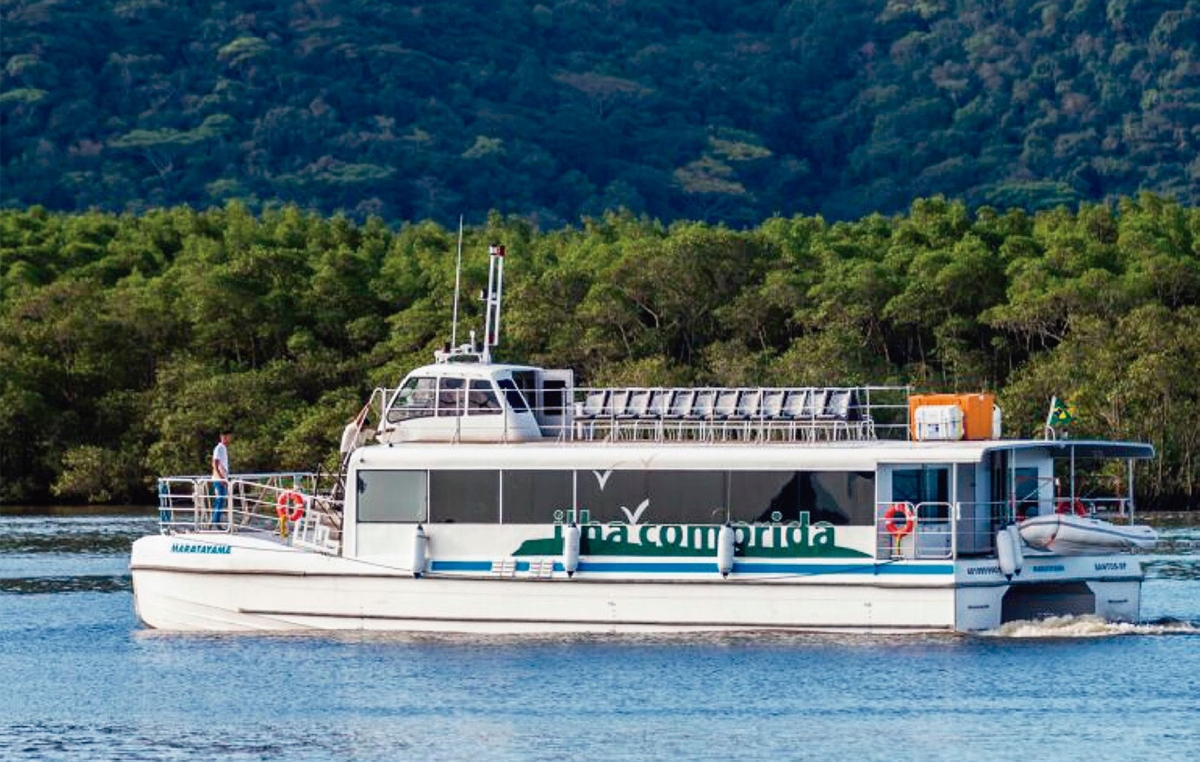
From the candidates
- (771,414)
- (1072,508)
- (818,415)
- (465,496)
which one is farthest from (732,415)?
(1072,508)

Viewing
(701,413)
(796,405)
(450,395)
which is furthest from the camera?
(450,395)

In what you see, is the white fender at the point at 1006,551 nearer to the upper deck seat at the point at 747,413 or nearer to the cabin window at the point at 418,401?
the upper deck seat at the point at 747,413

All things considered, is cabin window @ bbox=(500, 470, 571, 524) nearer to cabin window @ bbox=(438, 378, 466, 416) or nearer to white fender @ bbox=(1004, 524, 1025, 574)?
cabin window @ bbox=(438, 378, 466, 416)

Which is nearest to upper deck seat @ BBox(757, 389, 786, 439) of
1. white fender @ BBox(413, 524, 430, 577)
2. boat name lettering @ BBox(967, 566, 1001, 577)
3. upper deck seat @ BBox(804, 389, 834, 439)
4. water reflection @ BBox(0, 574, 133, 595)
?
upper deck seat @ BBox(804, 389, 834, 439)

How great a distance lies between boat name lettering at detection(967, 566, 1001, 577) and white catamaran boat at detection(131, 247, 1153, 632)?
0.04 metres

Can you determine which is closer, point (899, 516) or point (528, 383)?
point (899, 516)

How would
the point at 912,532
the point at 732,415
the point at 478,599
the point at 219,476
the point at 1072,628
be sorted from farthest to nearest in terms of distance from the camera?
the point at 219,476
the point at 732,415
the point at 1072,628
the point at 478,599
the point at 912,532

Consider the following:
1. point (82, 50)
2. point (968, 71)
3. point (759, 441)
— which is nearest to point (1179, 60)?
point (968, 71)

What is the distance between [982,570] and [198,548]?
35.9ft

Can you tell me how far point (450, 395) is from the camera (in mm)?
34375

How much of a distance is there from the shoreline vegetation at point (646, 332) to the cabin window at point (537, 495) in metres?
33.0

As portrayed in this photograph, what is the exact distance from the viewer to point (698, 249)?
77.1 m

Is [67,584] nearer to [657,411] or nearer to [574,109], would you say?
[657,411]

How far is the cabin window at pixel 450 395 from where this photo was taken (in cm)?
3422
